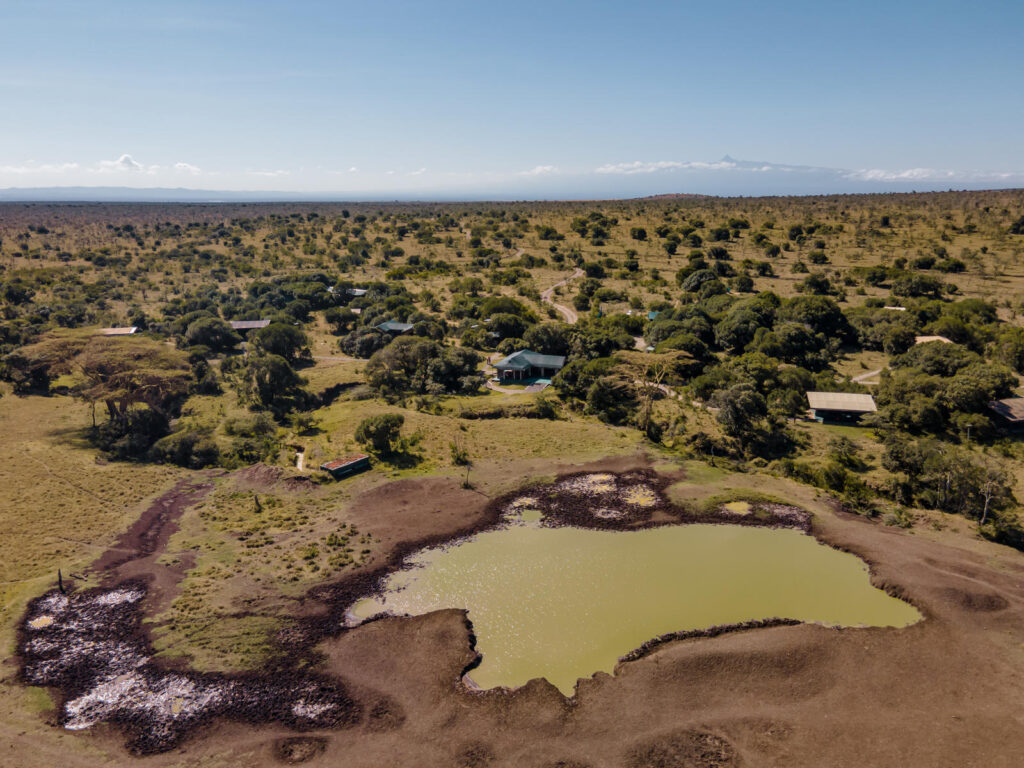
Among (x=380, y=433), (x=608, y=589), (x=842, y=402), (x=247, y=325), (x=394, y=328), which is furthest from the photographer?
(x=247, y=325)

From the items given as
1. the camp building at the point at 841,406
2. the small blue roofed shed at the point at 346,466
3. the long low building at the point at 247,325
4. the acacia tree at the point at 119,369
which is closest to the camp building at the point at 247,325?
the long low building at the point at 247,325

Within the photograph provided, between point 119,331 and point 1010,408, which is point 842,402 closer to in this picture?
point 1010,408

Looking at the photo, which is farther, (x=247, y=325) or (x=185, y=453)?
(x=247, y=325)

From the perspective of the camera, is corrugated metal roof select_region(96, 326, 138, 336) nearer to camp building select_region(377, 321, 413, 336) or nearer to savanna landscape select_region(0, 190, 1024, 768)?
savanna landscape select_region(0, 190, 1024, 768)

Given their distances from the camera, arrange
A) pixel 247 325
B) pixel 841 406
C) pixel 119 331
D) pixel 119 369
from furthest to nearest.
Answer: pixel 247 325, pixel 119 331, pixel 119 369, pixel 841 406

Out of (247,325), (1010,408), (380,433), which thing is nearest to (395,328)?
(247,325)

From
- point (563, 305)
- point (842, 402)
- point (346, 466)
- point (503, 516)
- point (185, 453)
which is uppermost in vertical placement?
point (563, 305)


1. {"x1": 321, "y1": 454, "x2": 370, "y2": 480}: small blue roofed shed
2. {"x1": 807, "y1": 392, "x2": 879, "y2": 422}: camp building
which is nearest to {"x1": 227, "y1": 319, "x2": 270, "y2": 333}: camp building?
{"x1": 321, "y1": 454, "x2": 370, "y2": 480}: small blue roofed shed
